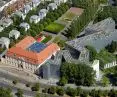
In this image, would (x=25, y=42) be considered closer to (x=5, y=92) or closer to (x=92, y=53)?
(x=92, y=53)

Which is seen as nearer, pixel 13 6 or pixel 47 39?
pixel 47 39

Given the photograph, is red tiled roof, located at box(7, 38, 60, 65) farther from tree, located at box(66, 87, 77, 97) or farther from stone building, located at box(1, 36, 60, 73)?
tree, located at box(66, 87, 77, 97)

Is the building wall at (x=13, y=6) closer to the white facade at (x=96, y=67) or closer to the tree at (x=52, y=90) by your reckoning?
the white facade at (x=96, y=67)

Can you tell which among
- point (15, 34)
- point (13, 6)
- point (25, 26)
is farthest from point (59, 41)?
point (13, 6)

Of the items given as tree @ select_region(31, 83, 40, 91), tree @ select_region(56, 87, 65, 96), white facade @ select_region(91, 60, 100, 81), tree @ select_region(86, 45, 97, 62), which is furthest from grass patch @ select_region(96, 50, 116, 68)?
tree @ select_region(31, 83, 40, 91)

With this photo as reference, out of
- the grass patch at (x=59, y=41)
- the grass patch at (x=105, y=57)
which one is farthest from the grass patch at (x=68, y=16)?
the grass patch at (x=105, y=57)

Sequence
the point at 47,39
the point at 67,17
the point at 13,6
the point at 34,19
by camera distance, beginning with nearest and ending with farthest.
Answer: the point at 47,39, the point at 34,19, the point at 67,17, the point at 13,6

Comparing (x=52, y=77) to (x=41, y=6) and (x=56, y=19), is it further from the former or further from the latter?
(x=41, y=6)
